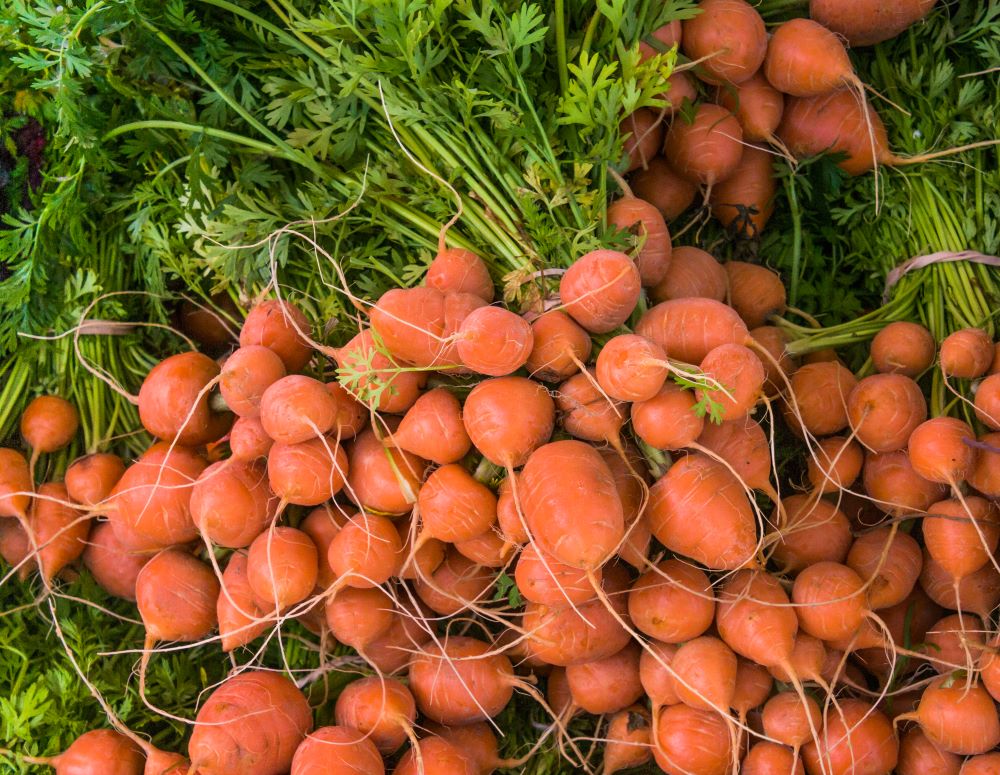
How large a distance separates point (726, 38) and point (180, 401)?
1543mm

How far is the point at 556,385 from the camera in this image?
1.68 m

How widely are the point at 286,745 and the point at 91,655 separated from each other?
0.56 m

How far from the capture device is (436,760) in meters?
1.67

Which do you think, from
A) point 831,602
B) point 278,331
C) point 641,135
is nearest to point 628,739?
point 831,602

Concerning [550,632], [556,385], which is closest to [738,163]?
[556,385]

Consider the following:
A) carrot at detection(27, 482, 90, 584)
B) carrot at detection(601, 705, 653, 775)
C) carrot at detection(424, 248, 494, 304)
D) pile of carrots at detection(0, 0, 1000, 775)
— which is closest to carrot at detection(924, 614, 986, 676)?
pile of carrots at detection(0, 0, 1000, 775)

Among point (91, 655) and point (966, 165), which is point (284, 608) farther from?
point (966, 165)

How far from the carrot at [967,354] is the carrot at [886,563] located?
38 cm

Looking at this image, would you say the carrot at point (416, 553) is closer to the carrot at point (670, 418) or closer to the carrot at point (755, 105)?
the carrot at point (670, 418)

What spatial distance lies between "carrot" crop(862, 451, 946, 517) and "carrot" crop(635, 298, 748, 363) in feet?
1.70

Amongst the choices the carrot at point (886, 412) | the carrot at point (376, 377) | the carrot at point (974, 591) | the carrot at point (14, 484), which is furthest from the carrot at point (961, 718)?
the carrot at point (14, 484)

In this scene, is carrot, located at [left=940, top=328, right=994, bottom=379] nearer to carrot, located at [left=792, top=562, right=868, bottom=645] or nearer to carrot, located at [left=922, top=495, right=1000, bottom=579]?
carrot, located at [left=922, top=495, right=1000, bottom=579]

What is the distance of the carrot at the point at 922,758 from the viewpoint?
5.46ft

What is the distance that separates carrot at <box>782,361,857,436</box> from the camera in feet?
6.02
